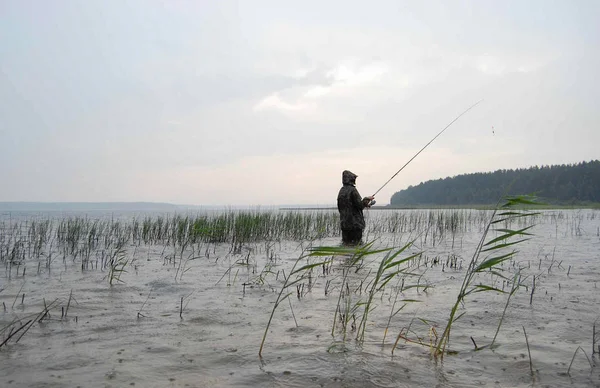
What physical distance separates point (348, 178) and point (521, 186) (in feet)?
317

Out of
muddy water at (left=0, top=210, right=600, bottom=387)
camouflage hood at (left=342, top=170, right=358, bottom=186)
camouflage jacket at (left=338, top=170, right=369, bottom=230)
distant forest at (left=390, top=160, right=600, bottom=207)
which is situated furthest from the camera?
distant forest at (left=390, top=160, right=600, bottom=207)

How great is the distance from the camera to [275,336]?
364cm

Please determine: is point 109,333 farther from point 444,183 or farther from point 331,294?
point 444,183

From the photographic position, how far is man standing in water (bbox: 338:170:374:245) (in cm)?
1056

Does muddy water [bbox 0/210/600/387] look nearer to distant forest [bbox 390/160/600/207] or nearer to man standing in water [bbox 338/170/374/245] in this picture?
man standing in water [bbox 338/170/374/245]

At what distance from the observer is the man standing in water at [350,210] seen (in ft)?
34.7

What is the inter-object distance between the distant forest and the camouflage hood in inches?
2235

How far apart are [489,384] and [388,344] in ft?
2.96

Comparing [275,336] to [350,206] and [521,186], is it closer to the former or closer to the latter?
[350,206]

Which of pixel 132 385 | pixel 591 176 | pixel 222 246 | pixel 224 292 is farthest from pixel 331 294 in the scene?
pixel 591 176

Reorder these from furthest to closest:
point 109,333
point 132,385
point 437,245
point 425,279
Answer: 1. point 437,245
2. point 425,279
3. point 109,333
4. point 132,385

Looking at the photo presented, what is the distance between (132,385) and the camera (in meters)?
2.61

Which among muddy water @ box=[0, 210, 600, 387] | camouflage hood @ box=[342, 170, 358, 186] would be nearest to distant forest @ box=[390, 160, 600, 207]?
camouflage hood @ box=[342, 170, 358, 186]

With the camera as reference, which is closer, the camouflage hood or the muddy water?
the muddy water
